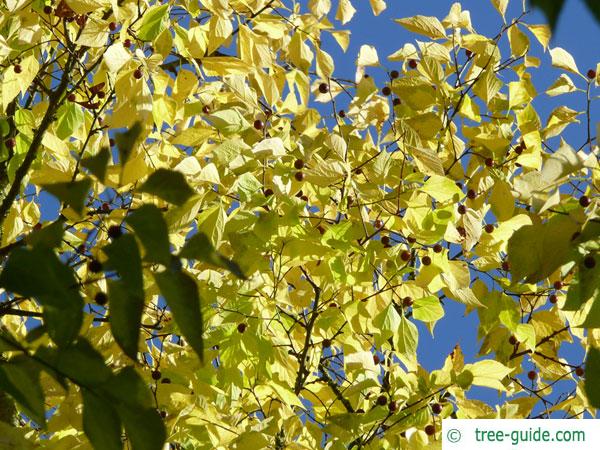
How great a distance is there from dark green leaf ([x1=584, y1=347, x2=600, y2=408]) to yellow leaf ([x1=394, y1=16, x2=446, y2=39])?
6.38 ft

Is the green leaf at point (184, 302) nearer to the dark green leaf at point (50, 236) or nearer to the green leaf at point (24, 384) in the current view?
the dark green leaf at point (50, 236)

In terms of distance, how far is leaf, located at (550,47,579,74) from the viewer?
2844 millimetres

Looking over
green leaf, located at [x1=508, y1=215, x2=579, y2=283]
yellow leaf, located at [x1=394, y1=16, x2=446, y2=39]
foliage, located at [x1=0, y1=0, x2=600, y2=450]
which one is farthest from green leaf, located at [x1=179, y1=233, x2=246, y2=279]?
yellow leaf, located at [x1=394, y1=16, x2=446, y2=39]

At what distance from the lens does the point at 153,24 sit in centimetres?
258

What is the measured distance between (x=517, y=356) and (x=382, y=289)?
26.0 inches

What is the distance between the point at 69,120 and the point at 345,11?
1.15 metres

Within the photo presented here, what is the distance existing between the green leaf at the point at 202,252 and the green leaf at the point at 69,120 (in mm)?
2166

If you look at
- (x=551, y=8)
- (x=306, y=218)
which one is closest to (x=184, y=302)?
(x=551, y=8)

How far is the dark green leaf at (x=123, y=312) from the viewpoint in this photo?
0.75 metres

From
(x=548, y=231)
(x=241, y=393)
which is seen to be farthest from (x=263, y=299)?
(x=548, y=231)

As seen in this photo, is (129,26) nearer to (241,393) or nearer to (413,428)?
(241,393)

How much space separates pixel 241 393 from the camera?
285cm

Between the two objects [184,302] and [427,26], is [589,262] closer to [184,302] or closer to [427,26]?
[184,302]

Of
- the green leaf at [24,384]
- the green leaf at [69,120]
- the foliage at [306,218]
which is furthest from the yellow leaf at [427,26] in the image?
the green leaf at [24,384]
